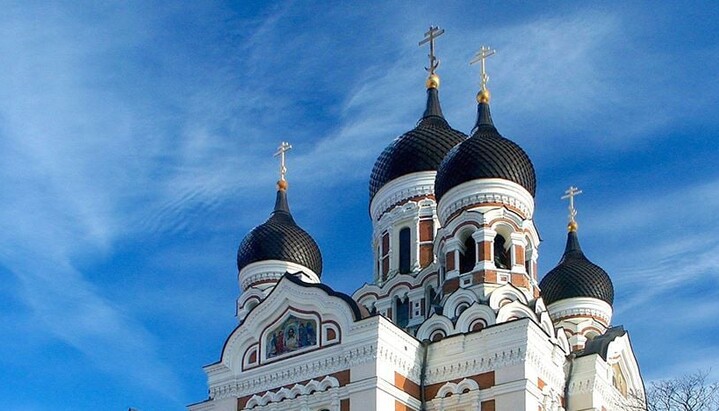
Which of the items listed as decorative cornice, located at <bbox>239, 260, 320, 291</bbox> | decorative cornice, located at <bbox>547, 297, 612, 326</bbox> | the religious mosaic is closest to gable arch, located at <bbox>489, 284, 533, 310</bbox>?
the religious mosaic

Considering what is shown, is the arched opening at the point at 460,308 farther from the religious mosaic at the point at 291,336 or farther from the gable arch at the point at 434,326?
the religious mosaic at the point at 291,336

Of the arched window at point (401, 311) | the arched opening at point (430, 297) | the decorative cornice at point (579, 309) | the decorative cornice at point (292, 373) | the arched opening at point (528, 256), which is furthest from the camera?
the decorative cornice at point (579, 309)

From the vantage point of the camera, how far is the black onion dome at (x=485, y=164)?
70.2 feet

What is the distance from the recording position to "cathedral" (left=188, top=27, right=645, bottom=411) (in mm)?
18719

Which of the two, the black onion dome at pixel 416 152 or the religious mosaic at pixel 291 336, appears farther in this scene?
the black onion dome at pixel 416 152

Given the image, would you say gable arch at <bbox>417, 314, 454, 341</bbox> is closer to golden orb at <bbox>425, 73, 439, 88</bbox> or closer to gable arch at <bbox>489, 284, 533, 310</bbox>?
gable arch at <bbox>489, 284, 533, 310</bbox>

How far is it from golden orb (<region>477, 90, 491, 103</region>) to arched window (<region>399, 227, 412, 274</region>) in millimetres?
2891

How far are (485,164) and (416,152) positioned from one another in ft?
9.58

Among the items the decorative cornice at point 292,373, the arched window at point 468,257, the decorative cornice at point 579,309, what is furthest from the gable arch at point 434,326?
the decorative cornice at point 579,309

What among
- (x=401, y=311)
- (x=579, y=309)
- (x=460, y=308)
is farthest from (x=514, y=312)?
(x=579, y=309)

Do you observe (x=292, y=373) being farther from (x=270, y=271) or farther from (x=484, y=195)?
(x=270, y=271)

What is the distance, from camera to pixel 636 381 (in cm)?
2231

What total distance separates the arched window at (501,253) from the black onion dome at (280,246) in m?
4.82

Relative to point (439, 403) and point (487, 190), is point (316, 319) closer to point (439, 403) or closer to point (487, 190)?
point (439, 403)
